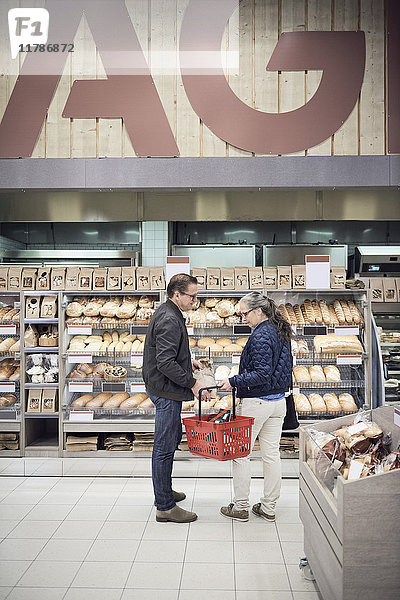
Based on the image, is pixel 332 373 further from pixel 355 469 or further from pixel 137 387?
pixel 355 469

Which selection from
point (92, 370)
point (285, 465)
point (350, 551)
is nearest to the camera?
point (350, 551)

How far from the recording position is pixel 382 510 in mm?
2412

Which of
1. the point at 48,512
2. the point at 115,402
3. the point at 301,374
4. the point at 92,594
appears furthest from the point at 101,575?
the point at 301,374

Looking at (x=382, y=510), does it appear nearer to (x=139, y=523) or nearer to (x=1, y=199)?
(x=139, y=523)

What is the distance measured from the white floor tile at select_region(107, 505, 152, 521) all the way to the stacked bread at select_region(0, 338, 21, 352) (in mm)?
2051

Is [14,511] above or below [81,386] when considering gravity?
below

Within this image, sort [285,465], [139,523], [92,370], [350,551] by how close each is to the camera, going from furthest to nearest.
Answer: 1. [92,370]
2. [285,465]
3. [139,523]
4. [350,551]

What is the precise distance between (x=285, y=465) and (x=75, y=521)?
2043 millimetres

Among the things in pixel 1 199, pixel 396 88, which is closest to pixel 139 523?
pixel 1 199

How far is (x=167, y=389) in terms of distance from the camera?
13.6ft

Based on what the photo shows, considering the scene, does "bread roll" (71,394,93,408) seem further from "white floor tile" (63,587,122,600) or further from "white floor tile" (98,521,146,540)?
"white floor tile" (63,587,122,600)

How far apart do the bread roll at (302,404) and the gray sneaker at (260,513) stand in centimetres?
133

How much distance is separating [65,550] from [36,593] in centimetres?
59

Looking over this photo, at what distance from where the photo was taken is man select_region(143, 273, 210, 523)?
413cm
